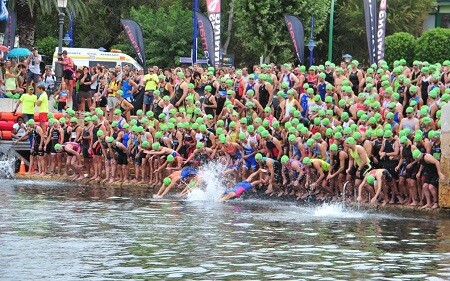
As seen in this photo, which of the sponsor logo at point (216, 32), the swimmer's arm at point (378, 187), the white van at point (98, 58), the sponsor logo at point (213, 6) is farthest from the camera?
the white van at point (98, 58)

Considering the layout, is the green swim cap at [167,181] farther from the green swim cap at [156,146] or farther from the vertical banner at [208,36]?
the vertical banner at [208,36]

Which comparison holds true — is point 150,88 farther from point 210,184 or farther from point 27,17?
point 27,17

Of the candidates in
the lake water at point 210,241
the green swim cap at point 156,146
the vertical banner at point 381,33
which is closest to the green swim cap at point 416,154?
the lake water at point 210,241

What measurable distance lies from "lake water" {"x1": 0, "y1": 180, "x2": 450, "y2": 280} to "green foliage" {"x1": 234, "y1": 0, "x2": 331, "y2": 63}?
24110mm

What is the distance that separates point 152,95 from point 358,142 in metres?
9.49

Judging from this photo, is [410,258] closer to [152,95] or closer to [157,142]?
[157,142]

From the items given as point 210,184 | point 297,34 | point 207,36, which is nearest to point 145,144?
point 210,184

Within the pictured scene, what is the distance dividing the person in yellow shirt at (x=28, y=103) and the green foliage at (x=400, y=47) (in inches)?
904

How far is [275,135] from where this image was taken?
30.5m

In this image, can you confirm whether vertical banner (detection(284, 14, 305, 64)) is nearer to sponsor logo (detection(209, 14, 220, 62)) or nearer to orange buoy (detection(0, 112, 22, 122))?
sponsor logo (detection(209, 14, 220, 62))

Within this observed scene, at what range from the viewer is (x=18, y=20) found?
5022cm

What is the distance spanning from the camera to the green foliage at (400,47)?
55438mm

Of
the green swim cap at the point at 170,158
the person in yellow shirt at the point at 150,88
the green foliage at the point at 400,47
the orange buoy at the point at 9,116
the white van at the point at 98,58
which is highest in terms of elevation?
the green foliage at the point at 400,47

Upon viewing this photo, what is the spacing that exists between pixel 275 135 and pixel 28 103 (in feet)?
31.4
